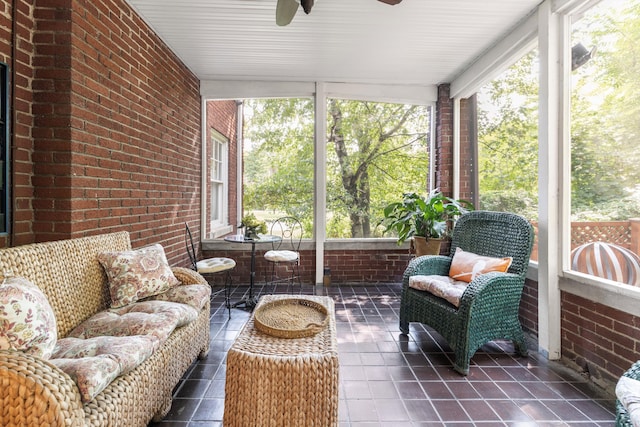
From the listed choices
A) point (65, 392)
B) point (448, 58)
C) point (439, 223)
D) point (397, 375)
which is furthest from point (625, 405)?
point (448, 58)

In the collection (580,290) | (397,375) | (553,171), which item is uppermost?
(553,171)

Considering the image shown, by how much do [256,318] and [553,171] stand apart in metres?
2.40

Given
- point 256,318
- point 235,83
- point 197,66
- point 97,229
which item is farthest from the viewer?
point 235,83

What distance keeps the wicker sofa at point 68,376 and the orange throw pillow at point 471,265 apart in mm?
2070

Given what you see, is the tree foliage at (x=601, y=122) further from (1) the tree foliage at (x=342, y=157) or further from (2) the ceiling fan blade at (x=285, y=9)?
(2) the ceiling fan blade at (x=285, y=9)

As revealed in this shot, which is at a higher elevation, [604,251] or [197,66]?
[197,66]

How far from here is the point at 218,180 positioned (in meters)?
4.85

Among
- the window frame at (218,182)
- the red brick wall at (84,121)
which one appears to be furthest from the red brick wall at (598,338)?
the window frame at (218,182)

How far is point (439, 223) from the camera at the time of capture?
365 centimetres

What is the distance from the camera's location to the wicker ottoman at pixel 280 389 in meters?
1.42

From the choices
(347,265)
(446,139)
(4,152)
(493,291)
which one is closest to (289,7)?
(4,152)

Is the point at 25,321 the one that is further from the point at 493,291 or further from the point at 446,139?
the point at 446,139

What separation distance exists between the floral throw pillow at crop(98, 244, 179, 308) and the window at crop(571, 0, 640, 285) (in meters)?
2.99

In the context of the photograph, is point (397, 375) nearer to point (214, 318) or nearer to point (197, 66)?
point (214, 318)
